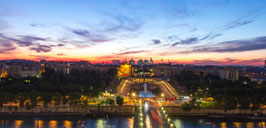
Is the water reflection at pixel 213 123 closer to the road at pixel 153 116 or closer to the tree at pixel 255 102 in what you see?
the road at pixel 153 116

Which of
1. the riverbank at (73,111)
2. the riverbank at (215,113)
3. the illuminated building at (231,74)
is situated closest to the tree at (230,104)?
the riverbank at (215,113)

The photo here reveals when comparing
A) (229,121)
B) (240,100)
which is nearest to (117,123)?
(229,121)

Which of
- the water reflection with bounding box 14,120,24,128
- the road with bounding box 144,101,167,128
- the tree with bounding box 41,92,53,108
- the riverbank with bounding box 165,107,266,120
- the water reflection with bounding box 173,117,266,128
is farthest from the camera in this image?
the tree with bounding box 41,92,53,108

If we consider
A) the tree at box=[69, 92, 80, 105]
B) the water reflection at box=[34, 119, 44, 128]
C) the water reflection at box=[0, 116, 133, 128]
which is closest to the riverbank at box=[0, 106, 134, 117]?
the tree at box=[69, 92, 80, 105]

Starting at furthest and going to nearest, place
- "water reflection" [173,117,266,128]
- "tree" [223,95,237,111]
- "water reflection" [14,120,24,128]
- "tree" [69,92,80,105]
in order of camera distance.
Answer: "tree" [69,92,80,105] → "tree" [223,95,237,111] → "water reflection" [173,117,266,128] → "water reflection" [14,120,24,128]

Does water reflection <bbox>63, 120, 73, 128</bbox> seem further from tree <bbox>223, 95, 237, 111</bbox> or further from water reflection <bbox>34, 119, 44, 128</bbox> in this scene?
tree <bbox>223, 95, 237, 111</bbox>

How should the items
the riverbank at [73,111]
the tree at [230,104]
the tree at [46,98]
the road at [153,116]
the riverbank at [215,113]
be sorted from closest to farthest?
the road at [153,116], the riverbank at [215,113], the riverbank at [73,111], the tree at [230,104], the tree at [46,98]

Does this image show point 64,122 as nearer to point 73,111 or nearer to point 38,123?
point 38,123

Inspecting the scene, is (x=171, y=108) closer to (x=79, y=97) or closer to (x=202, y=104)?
(x=202, y=104)
